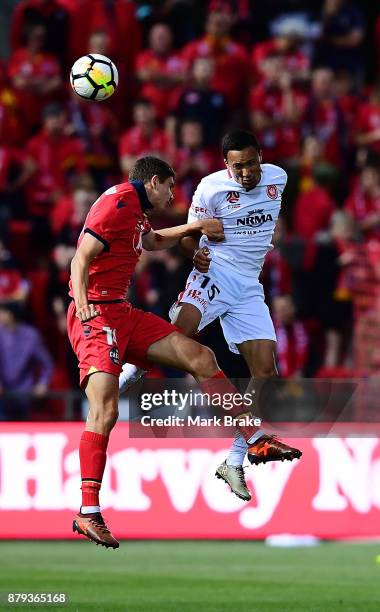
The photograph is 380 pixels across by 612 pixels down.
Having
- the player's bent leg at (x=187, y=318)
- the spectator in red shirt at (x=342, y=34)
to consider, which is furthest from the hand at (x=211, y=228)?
the spectator in red shirt at (x=342, y=34)

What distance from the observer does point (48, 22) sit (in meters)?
17.6

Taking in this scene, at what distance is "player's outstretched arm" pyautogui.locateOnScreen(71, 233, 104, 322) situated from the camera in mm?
8867

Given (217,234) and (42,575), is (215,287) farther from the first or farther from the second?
(42,575)

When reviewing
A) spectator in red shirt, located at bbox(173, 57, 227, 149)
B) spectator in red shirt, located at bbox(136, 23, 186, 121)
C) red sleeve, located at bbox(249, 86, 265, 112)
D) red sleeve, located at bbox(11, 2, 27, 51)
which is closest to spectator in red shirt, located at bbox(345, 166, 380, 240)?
red sleeve, located at bbox(249, 86, 265, 112)

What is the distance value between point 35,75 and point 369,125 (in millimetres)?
4171

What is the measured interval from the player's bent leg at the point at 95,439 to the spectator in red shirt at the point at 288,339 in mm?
5744

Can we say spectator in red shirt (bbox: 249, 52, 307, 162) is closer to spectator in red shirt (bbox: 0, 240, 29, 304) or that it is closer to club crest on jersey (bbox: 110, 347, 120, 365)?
spectator in red shirt (bbox: 0, 240, 29, 304)

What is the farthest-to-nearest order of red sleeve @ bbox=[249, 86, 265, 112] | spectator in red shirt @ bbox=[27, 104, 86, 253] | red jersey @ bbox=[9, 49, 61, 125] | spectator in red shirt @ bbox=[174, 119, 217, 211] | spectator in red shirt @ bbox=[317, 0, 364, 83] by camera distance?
spectator in red shirt @ bbox=[317, 0, 364, 83]
red sleeve @ bbox=[249, 86, 265, 112]
red jersey @ bbox=[9, 49, 61, 125]
spectator in red shirt @ bbox=[27, 104, 86, 253]
spectator in red shirt @ bbox=[174, 119, 217, 211]

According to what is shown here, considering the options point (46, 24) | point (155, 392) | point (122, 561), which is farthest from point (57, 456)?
point (46, 24)

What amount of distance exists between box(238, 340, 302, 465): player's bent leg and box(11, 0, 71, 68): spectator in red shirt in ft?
27.3

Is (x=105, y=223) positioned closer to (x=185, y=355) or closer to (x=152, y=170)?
(x=152, y=170)

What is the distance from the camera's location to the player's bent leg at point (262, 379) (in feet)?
31.1

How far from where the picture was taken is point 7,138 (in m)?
16.9

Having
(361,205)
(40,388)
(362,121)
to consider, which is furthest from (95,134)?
(40,388)
